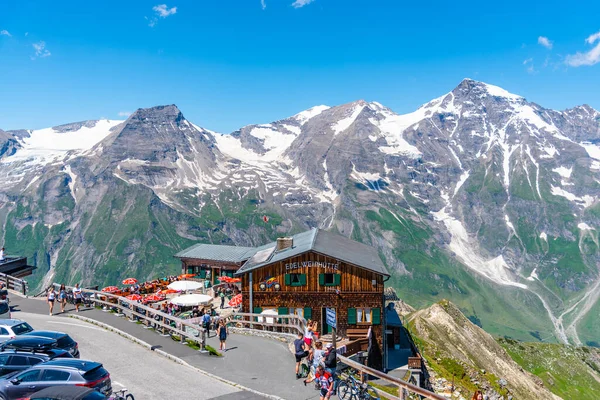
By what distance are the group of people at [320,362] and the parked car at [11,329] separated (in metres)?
16.9

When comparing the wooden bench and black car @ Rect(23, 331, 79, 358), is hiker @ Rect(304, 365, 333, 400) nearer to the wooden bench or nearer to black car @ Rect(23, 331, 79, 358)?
black car @ Rect(23, 331, 79, 358)

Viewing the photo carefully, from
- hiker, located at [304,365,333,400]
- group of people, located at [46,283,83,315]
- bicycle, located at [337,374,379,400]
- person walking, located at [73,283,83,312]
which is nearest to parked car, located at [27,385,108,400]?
hiker, located at [304,365,333,400]

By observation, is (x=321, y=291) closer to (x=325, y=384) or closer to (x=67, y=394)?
(x=325, y=384)

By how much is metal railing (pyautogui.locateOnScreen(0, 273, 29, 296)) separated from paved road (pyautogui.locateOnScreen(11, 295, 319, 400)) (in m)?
10.0

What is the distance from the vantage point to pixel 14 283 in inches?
1997

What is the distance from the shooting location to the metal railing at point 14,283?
4894 cm

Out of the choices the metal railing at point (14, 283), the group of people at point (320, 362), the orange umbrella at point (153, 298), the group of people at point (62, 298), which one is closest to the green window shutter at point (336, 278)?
the orange umbrella at point (153, 298)

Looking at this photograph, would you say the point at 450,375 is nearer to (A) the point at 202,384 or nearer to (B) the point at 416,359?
(B) the point at 416,359

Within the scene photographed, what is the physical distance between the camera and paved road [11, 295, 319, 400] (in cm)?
2453

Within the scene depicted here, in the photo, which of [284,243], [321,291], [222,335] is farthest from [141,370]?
[284,243]

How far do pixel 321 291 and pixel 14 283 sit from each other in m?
33.4

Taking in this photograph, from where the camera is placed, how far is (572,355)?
165m

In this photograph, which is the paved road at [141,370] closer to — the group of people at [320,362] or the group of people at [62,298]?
the group of people at [320,362]

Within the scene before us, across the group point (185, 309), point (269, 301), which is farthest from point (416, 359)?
point (185, 309)
